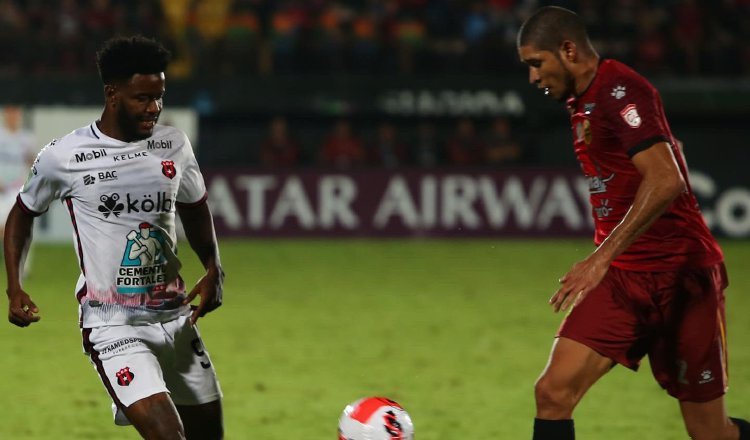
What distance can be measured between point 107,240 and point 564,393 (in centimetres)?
188

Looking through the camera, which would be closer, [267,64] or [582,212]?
[582,212]

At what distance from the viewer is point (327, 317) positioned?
1109 centimetres

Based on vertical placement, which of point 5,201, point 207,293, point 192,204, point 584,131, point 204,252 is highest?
point 584,131

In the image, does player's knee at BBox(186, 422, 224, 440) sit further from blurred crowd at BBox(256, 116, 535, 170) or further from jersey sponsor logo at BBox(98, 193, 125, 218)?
blurred crowd at BBox(256, 116, 535, 170)

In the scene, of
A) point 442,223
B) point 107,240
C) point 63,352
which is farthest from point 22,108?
point 107,240

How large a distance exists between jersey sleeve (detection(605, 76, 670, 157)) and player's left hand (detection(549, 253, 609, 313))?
0.47 m

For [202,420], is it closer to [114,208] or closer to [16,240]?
[114,208]

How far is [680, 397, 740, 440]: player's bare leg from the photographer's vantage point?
4879mm

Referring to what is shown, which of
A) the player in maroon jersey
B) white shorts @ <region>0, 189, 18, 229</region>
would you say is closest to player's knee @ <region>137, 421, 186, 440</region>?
the player in maroon jersey

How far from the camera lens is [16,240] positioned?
4902mm

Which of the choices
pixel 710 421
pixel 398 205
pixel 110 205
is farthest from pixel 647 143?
pixel 398 205

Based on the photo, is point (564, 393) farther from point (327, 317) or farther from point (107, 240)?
point (327, 317)

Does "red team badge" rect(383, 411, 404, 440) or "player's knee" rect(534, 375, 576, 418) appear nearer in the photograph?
"player's knee" rect(534, 375, 576, 418)

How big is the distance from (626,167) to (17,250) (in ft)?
8.08
